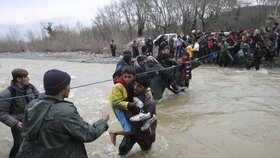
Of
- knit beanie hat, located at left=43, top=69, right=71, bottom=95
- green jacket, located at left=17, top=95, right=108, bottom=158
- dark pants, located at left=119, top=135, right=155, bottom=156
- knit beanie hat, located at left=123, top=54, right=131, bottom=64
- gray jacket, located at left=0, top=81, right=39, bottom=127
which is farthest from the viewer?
knit beanie hat, located at left=123, top=54, right=131, bottom=64

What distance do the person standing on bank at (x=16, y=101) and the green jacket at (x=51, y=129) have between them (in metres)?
1.57

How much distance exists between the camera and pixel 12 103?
13.0 feet

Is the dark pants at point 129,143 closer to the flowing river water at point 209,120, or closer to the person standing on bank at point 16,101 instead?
the flowing river water at point 209,120

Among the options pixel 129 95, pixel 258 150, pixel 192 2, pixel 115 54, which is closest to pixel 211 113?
pixel 258 150

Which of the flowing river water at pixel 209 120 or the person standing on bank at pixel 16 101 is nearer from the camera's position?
the person standing on bank at pixel 16 101

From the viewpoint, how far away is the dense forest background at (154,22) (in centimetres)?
2964

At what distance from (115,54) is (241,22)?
1893cm

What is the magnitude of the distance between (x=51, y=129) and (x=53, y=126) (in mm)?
32

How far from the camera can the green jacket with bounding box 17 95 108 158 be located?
7.52ft

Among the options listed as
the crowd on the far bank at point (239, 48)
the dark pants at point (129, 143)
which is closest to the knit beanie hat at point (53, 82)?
the dark pants at point (129, 143)

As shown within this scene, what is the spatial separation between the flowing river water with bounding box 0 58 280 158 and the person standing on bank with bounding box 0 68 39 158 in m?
1.51

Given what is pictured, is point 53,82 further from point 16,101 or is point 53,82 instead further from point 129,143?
point 129,143

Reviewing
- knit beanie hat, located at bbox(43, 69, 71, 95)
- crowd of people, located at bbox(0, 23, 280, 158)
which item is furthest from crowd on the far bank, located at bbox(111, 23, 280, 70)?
knit beanie hat, located at bbox(43, 69, 71, 95)

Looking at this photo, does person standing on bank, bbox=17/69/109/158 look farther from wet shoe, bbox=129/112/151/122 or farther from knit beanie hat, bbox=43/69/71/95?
wet shoe, bbox=129/112/151/122
